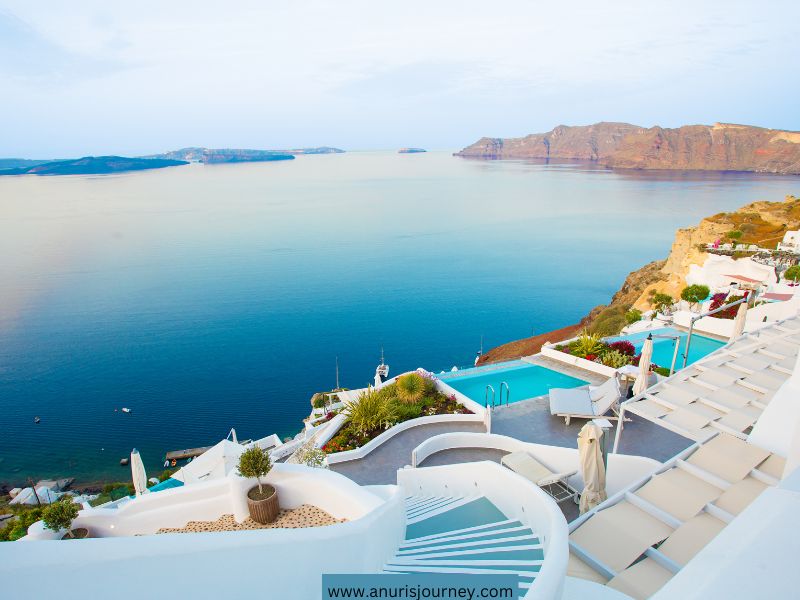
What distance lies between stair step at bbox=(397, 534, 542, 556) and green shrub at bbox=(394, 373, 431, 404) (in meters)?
6.41

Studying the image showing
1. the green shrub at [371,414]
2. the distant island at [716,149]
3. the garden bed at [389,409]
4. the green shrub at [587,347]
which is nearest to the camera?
the garden bed at [389,409]

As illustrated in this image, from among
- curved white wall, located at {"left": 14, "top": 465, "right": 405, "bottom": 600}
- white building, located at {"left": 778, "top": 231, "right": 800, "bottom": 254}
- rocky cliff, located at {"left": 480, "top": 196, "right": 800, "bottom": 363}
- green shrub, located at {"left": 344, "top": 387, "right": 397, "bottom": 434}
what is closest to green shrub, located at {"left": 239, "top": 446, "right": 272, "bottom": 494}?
curved white wall, located at {"left": 14, "top": 465, "right": 405, "bottom": 600}

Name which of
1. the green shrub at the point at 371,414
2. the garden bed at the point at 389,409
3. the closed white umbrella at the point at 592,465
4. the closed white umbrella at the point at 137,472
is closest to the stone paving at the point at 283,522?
the closed white umbrella at the point at 592,465

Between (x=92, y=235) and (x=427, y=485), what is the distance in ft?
215

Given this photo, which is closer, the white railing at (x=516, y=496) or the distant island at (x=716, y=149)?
the white railing at (x=516, y=496)

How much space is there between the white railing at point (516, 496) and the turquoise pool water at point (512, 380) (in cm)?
466

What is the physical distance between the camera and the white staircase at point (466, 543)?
3.52m

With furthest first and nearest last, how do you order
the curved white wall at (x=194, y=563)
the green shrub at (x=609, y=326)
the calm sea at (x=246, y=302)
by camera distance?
the calm sea at (x=246, y=302) → the green shrub at (x=609, y=326) → the curved white wall at (x=194, y=563)

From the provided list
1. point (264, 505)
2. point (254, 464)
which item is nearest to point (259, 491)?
point (264, 505)

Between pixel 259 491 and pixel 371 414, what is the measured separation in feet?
15.7

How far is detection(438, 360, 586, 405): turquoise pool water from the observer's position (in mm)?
11524

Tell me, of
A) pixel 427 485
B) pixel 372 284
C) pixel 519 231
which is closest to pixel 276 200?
pixel 519 231

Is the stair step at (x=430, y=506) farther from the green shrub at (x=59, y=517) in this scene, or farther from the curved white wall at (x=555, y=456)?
the green shrub at (x=59, y=517)

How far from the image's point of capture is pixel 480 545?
425 cm
